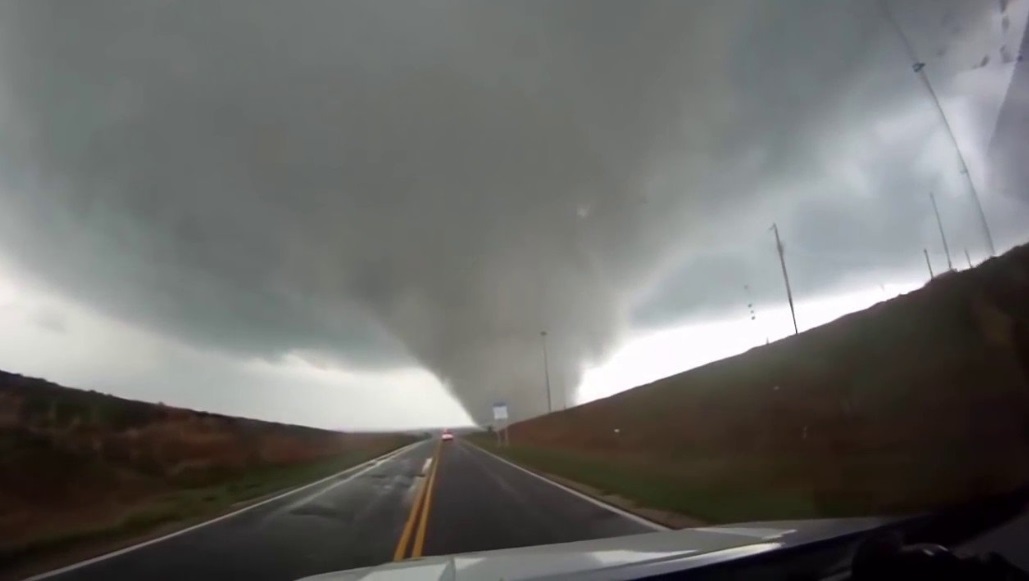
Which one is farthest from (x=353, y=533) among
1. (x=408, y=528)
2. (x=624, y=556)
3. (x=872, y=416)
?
(x=872, y=416)

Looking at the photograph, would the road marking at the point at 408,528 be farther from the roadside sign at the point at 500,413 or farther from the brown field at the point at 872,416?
the roadside sign at the point at 500,413

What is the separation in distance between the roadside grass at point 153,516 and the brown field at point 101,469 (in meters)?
0.03

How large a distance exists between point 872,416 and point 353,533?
1100cm

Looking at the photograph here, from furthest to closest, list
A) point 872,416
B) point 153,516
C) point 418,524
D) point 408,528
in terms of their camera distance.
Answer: point 153,516 < point 872,416 < point 418,524 < point 408,528

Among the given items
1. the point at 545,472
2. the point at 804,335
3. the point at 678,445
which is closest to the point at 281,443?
the point at 545,472

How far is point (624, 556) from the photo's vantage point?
14.1 ft

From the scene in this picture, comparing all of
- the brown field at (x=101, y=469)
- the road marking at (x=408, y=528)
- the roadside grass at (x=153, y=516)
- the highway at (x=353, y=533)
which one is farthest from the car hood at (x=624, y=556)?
the roadside grass at (x=153, y=516)

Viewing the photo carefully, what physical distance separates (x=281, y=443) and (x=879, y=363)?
3400 centimetres

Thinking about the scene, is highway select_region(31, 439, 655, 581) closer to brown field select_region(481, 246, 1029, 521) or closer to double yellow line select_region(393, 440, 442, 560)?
double yellow line select_region(393, 440, 442, 560)

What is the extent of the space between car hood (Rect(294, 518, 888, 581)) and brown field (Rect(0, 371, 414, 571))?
9.22m

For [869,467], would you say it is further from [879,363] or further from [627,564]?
[627,564]

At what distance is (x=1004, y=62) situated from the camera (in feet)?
20.6

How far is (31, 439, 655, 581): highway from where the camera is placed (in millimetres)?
8656

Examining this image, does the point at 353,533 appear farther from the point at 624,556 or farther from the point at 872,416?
the point at 872,416
